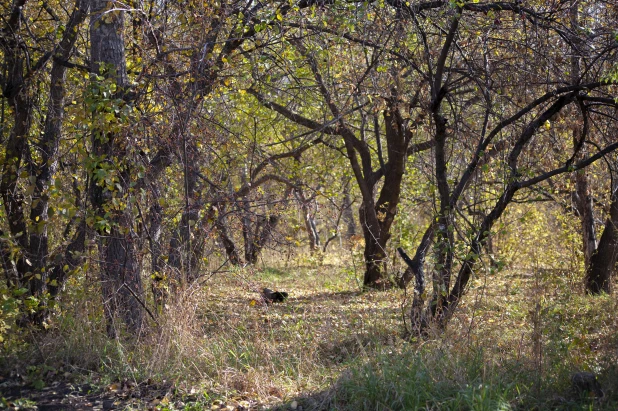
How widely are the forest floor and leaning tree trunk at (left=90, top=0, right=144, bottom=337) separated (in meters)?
0.28

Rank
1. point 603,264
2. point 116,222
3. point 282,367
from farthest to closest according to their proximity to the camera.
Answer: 1. point 603,264
2. point 116,222
3. point 282,367

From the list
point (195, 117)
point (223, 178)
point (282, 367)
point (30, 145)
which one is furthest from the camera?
point (223, 178)

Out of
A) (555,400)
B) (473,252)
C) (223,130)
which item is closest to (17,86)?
(223,130)

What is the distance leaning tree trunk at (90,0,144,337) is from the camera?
617 centimetres

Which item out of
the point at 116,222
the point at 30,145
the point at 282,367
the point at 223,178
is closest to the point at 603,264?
the point at 223,178

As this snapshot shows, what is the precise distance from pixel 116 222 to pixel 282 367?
2.01 m

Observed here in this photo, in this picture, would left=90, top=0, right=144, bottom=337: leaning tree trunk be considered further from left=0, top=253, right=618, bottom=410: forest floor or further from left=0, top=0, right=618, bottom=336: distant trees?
left=0, top=253, right=618, bottom=410: forest floor

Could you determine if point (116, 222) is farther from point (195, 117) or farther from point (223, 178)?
point (223, 178)

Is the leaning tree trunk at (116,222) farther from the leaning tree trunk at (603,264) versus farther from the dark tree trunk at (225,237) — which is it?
the leaning tree trunk at (603,264)

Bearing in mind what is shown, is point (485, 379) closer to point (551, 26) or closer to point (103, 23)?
point (551, 26)

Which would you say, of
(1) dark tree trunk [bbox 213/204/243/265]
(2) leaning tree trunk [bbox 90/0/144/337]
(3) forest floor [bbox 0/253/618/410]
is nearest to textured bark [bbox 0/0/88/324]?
(2) leaning tree trunk [bbox 90/0/144/337]

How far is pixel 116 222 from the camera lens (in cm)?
611

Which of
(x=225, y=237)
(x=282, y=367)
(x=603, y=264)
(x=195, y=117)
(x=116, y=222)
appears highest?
(x=195, y=117)

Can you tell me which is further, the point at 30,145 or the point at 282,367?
the point at 30,145
